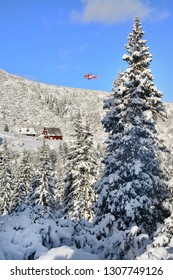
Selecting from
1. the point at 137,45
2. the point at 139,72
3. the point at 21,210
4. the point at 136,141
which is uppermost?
the point at 137,45

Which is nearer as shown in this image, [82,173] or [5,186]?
[82,173]

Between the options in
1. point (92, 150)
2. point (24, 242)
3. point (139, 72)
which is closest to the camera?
point (24, 242)

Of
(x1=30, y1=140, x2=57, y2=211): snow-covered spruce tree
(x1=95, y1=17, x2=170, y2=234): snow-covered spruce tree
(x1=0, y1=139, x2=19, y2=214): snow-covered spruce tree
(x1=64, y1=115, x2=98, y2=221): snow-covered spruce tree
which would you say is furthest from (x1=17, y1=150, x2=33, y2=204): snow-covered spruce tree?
(x1=95, y1=17, x2=170, y2=234): snow-covered spruce tree

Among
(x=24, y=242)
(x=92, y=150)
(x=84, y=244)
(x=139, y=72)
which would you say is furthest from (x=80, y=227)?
(x=92, y=150)

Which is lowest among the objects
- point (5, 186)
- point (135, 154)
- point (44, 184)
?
point (5, 186)

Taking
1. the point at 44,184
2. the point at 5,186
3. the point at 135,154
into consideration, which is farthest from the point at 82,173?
the point at 5,186

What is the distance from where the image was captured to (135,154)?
17.7 meters

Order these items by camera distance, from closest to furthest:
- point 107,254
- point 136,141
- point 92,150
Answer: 1. point 107,254
2. point 136,141
3. point 92,150

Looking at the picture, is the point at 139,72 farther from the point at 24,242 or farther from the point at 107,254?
the point at 24,242

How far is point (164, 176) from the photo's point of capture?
61.1ft

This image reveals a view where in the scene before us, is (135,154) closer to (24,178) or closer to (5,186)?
(24,178)

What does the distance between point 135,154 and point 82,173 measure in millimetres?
16488

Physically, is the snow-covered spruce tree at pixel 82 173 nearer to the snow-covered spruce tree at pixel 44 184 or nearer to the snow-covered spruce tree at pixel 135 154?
the snow-covered spruce tree at pixel 44 184

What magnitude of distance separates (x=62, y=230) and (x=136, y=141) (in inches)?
226
